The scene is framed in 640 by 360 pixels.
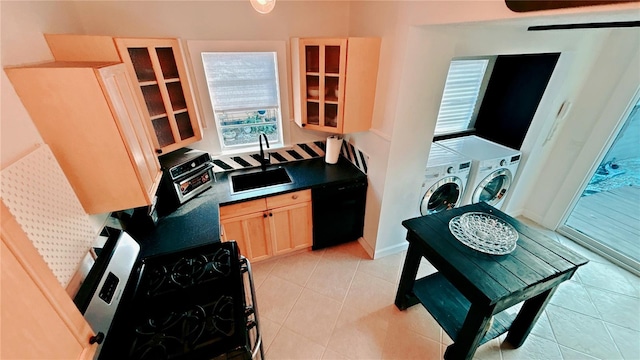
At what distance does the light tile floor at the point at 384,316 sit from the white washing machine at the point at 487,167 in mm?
989

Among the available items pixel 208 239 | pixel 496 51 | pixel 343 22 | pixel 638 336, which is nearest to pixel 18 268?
pixel 208 239

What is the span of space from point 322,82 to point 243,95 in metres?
0.78

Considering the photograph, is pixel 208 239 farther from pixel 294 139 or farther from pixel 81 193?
pixel 294 139

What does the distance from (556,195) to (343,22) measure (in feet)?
10.3

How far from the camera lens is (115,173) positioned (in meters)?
1.29

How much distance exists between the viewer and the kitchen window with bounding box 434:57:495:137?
269 centimetres

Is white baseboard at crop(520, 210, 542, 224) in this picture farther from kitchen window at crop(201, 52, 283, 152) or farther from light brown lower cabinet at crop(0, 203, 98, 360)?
light brown lower cabinet at crop(0, 203, 98, 360)

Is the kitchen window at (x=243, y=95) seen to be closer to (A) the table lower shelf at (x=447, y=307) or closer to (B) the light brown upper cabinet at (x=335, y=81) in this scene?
(B) the light brown upper cabinet at (x=335, y=81)

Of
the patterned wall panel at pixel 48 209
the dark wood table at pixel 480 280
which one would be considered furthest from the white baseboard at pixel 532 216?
the patterned wall panel at pixel 48 209

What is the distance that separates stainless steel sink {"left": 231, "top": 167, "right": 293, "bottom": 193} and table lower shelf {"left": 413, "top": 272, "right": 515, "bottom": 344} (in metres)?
1.58

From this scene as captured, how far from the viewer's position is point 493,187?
289cm

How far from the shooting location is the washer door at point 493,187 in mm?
2672

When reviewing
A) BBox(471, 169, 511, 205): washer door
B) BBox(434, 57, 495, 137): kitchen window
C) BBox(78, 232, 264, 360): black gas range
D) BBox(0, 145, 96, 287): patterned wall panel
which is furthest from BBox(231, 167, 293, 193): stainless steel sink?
BBox(471, 169, 511, 205): washer door

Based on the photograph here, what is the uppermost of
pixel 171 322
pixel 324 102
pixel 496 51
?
pixel 496 51
